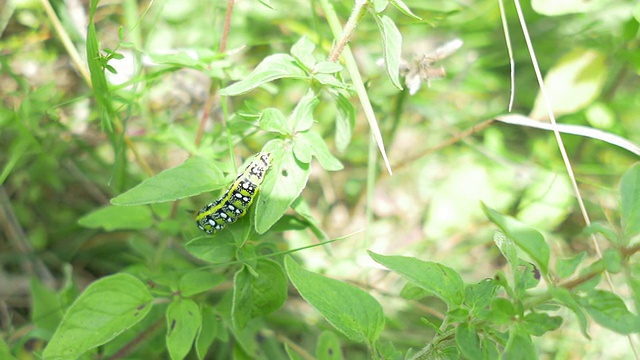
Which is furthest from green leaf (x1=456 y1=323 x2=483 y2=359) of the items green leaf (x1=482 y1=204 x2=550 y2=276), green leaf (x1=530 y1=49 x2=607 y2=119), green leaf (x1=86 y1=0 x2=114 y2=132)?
green leaf (x1=530 y1=49 x2=607 y2=119)

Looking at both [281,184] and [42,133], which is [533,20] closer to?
[281,184]

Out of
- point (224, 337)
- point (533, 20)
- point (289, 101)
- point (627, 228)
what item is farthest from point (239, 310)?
point (533, 20)

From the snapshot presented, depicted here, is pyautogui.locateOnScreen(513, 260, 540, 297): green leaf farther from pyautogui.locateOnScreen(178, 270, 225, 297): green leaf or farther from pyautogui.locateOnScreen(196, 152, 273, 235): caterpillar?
pyautogui.locateOnScreen(178, 270, 225, 297): green leaf

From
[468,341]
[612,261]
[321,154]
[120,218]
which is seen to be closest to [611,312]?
[612,261]

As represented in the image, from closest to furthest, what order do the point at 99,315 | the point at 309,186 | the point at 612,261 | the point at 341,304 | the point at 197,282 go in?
1. the point at 612,261
2. the point at 341,304
3. the point at 99,315
4. the point at 197,282
5. the point at 309,186

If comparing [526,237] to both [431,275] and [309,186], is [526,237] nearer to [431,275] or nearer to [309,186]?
[431,275]

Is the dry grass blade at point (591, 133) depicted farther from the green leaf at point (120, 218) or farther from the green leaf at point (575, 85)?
the green leaf at point (120, 218)
